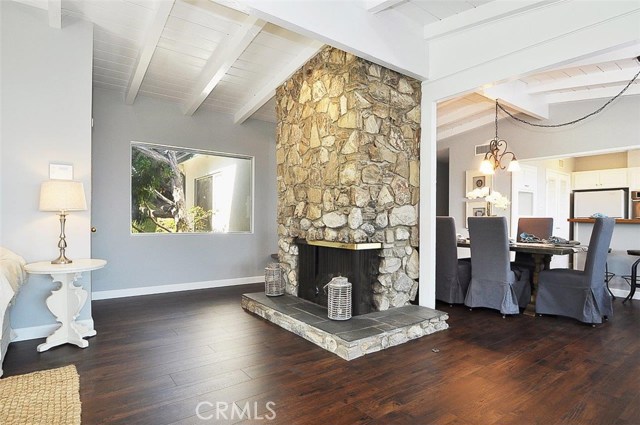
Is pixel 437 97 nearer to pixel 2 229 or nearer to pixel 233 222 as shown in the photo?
pixel 233 222

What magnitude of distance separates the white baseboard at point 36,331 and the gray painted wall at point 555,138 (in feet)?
21.6

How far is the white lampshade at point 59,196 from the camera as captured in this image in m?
2.87

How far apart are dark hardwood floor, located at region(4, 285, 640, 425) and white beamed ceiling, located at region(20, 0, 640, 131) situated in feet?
7.86

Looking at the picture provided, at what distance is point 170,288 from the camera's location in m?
5.19

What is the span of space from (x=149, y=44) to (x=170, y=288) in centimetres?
334

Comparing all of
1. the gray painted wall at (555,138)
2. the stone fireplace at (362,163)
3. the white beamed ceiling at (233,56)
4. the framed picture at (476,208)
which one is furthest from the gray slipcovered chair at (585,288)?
the framed picture at (476,208)

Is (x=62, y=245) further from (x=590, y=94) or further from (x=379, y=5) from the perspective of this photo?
(x=590, y=94)

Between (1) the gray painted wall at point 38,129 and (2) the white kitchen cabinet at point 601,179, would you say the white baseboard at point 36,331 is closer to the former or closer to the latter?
(1) the gray painted wall at point 38,129

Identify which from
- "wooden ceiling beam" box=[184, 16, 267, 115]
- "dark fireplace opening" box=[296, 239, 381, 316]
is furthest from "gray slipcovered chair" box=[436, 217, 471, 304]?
"wooden ceiling beam" box=[184, 16, 267, 115]

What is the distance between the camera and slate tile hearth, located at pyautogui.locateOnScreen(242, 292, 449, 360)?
9.12ft

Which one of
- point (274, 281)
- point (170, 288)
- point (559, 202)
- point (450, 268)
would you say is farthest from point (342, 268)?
point (559, 202)

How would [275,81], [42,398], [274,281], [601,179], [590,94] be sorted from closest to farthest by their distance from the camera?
[42,398], [274,281], [275,81], [590,94], [601,179]

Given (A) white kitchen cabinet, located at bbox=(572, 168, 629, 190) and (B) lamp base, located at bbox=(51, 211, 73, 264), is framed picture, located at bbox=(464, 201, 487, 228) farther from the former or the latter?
(B) lamp base, located at bbox=(51, 211, 73, 264)

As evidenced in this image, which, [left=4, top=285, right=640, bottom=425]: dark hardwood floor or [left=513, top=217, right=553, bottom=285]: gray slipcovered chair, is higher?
[left=513, top=217, right=553, bottom=285]: gray slipcovered chair
